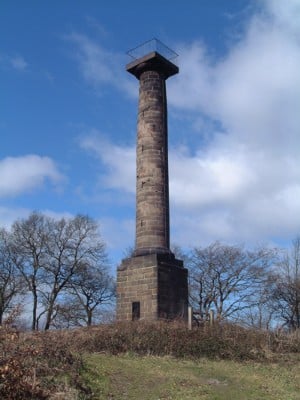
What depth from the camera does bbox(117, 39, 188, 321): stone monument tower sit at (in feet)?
67.1

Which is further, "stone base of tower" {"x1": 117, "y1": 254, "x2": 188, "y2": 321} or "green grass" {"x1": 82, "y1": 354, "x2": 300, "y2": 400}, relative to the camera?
"stone base of tower" {"x1": 117, "y1": 254, "x2": 188, "y2": 321}

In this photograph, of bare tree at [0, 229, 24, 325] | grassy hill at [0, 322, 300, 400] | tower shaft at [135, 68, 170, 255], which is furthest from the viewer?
bare tree at [0, 229, 24, 325]

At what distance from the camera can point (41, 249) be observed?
41062 millimetres

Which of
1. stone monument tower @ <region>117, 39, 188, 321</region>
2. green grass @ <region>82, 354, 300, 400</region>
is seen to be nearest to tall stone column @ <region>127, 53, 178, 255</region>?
stone monument tower @ <region>117, 39, 188, 321</region>

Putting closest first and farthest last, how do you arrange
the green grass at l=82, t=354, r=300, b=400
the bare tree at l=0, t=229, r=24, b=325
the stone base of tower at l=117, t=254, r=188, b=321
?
the green grass at l=82, t=354, r=300, b=400
the stone base of tower at l=117, t=254, r=188, b=321
the bare tree at l=0, t=229, r=24, b=325

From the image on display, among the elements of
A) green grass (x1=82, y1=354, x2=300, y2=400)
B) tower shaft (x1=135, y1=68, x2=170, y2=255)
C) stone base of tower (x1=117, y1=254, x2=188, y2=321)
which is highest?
tower shaft (x1=135, y1=68, x2=170, y2=255)

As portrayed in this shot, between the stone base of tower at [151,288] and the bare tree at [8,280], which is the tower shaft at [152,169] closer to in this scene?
the stone base of tower at [151,288]

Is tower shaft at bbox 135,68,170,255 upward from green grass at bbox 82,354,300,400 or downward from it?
upward

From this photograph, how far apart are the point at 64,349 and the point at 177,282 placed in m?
9.16

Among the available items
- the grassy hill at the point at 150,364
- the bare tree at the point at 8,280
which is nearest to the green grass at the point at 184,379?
the grassy hill at the point at 150,364

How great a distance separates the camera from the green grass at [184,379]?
11.5 metres

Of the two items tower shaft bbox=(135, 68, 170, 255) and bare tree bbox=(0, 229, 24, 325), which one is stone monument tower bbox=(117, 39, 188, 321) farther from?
bare tree bbox=(0, 229, 24, 325)

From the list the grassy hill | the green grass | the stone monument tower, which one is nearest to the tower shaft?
the stone monument tower

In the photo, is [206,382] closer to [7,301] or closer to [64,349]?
[64,349]
